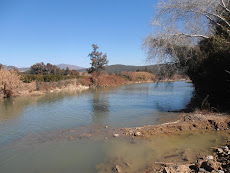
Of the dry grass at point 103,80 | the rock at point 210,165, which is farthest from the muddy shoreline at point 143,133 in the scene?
the dry grass at point 103,80

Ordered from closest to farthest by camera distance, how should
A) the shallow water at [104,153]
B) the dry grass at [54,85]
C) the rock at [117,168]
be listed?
the rock at [117,168], the shallow water at [104,153], the dry grass at [54,85]

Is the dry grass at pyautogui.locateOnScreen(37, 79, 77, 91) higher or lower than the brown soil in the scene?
higher

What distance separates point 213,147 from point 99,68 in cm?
4425

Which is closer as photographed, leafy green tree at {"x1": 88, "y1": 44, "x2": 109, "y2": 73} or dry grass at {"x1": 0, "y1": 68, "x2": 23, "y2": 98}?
dry grass at {"x1": 0, "y1": 68, "x2": 23, "y2": 98}

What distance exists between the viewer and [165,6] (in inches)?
398

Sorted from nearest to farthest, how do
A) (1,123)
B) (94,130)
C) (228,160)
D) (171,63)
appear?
(228,160) → (94,130) → (1,123) → (171,63)

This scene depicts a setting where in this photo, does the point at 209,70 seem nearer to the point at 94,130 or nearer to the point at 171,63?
the point at 171,63

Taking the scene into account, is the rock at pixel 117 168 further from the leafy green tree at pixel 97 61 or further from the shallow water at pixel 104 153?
the leafy green tree at pixel 97 61

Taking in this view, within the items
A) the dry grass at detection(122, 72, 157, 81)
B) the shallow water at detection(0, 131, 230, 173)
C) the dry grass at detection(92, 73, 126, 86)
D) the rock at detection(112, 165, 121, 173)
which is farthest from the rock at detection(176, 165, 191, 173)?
the dry grass at detection(122, 72, 157, 81)

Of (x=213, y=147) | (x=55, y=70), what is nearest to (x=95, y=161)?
(x=213, y=147)

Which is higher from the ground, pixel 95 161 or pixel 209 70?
pixel 209 70

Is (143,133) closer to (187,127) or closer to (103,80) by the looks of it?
(187,127)

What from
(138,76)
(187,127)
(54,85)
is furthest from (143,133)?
(138,76)

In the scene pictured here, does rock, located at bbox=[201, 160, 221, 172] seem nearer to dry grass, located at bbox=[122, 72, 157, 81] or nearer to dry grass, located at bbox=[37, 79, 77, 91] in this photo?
dry grass, located at bbox=[37, 79, 77, 91]
